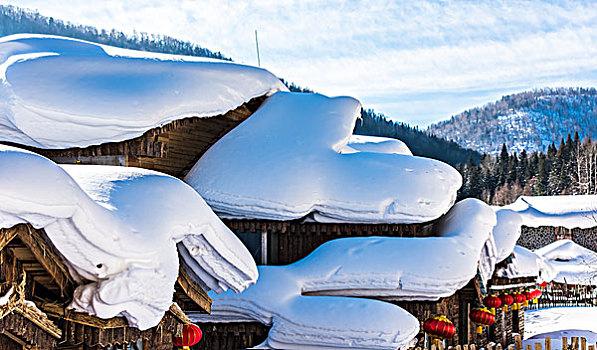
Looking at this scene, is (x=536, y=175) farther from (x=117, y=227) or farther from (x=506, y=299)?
(x=117, y=227)

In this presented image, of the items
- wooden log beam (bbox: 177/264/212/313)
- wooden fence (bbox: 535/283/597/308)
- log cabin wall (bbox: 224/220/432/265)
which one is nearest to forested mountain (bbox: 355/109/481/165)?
wooden fence (bbox: 535/283/597/308)

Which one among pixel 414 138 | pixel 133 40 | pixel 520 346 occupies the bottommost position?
pixel 520 346

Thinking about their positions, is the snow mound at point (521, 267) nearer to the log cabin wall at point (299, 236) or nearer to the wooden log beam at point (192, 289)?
the log cabin wall at point (299, 236)

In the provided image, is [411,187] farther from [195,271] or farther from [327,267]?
[195,271]

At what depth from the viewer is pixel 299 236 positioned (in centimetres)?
1611

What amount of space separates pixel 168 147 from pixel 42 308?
8250 mm

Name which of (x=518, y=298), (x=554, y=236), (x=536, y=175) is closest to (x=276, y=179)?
(x=518, y=298)

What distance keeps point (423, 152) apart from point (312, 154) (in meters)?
75.8

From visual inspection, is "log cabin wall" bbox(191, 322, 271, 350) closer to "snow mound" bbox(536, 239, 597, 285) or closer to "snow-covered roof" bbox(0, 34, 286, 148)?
"snow-covered roof" bbox(0, 34, 286, 148)

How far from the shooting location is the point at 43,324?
695 centimetres

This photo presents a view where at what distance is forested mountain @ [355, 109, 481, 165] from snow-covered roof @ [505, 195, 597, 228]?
22674 millimetres

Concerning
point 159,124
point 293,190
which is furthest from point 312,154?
point 159,124

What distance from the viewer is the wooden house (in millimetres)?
6430

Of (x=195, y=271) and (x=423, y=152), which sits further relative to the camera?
(x=423, y=152)
